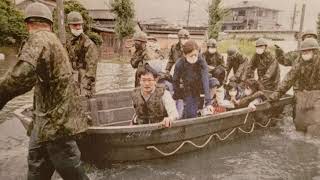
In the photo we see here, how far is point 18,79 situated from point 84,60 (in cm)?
402

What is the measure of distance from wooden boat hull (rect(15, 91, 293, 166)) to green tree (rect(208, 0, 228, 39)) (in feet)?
73.7

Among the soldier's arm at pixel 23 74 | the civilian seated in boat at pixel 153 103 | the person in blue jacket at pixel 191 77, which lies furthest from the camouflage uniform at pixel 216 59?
the soldier's arm at pixel 23 74

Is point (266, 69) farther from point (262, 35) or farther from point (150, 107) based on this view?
point (262, 35)

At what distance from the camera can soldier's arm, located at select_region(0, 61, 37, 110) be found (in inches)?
128

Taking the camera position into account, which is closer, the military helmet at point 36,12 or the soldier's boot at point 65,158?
the military helmet at point 36,12

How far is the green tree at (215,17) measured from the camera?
1155 inches

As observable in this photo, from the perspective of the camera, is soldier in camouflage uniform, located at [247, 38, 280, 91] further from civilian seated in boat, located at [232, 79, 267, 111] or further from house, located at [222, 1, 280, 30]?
house, located at [222, 1, 280, 30]

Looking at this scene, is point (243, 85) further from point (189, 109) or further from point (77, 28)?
point (77, 28)

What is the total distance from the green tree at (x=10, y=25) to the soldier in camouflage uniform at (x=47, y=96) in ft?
75.6

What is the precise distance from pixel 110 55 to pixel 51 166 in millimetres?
25302

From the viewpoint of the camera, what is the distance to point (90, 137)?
5465 mm

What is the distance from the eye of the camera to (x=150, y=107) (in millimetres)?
5902

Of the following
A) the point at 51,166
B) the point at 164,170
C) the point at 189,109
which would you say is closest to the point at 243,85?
the point at 189,109

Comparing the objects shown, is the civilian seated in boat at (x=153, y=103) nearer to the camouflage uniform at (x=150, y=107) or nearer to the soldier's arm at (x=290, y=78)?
the camouflage uniform at (x=150, y=107)
